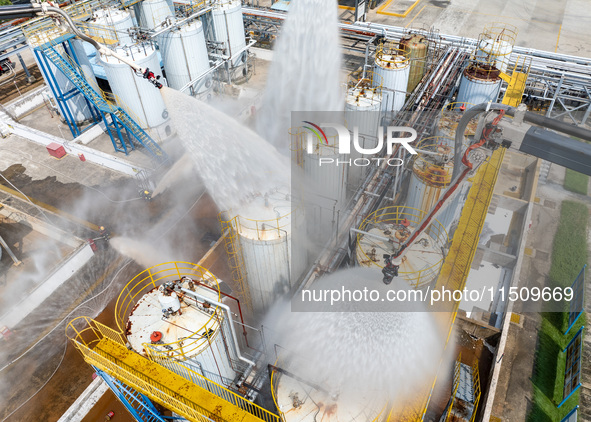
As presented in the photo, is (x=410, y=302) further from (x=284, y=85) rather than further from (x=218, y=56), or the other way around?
(x=218, y=56)

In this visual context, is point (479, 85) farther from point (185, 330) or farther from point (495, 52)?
point (185, 330)

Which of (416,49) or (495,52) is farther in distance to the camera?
(416,49)

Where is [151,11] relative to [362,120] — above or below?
above

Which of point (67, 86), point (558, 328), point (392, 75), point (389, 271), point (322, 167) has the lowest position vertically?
point (558, 328)

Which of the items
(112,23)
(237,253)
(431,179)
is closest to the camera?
(237,253)

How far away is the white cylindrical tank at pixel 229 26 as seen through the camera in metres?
30.1

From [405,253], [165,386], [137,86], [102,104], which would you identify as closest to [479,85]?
[405,253]

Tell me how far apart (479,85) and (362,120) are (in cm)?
809

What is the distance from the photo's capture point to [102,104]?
2420 centimetres

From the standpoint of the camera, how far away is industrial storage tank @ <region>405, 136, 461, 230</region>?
16484 millimetres

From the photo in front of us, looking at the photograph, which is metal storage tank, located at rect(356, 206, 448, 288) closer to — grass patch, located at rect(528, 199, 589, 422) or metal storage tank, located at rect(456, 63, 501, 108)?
grass patch, located at rect(528, 199, 589, 422)

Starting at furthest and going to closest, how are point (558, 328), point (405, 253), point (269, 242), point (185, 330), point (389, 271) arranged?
point (558, 328), point (405, 253), point (269, 242), point (389, 271), point (185, 330)

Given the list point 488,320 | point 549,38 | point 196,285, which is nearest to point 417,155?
point 488,320

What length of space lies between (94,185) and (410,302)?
20640 millimetres
